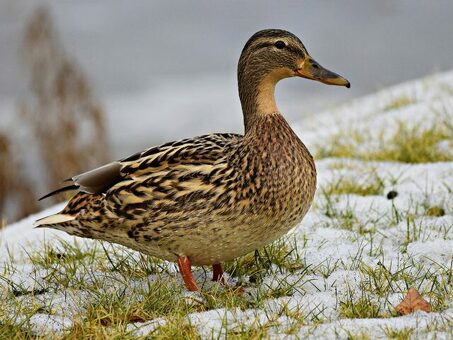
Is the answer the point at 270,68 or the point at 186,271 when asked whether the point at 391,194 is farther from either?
the point at 186,271

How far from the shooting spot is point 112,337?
3338 millimetres

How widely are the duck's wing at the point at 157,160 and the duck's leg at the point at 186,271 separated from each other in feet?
1.60

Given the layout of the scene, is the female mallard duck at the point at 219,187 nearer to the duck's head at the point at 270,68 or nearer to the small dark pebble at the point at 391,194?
the duck's head at the point at 270,68

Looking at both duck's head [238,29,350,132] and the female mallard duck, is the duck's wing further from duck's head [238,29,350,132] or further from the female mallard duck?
duck's head [238,29,350,132]

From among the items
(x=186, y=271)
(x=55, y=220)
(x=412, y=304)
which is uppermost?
(x=55, y=220)

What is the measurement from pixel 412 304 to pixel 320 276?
0.78 meters

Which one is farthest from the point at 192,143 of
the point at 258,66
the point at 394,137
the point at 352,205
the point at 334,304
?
the point at 394,137

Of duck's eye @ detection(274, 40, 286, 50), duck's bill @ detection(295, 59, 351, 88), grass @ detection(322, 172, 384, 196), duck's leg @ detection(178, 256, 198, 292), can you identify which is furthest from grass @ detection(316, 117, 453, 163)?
duck's leg @ detection(178, 256, 198, 292)

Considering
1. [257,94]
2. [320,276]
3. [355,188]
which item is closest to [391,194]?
[355,188]

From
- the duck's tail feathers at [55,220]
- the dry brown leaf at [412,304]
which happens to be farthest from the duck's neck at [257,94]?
the dry brown leaf at [412,304]

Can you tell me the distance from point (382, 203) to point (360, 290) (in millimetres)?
1959

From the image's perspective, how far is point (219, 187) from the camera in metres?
3.93

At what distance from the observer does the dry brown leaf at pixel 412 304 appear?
11.5ft

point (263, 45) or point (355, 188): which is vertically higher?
point (263, 45)
